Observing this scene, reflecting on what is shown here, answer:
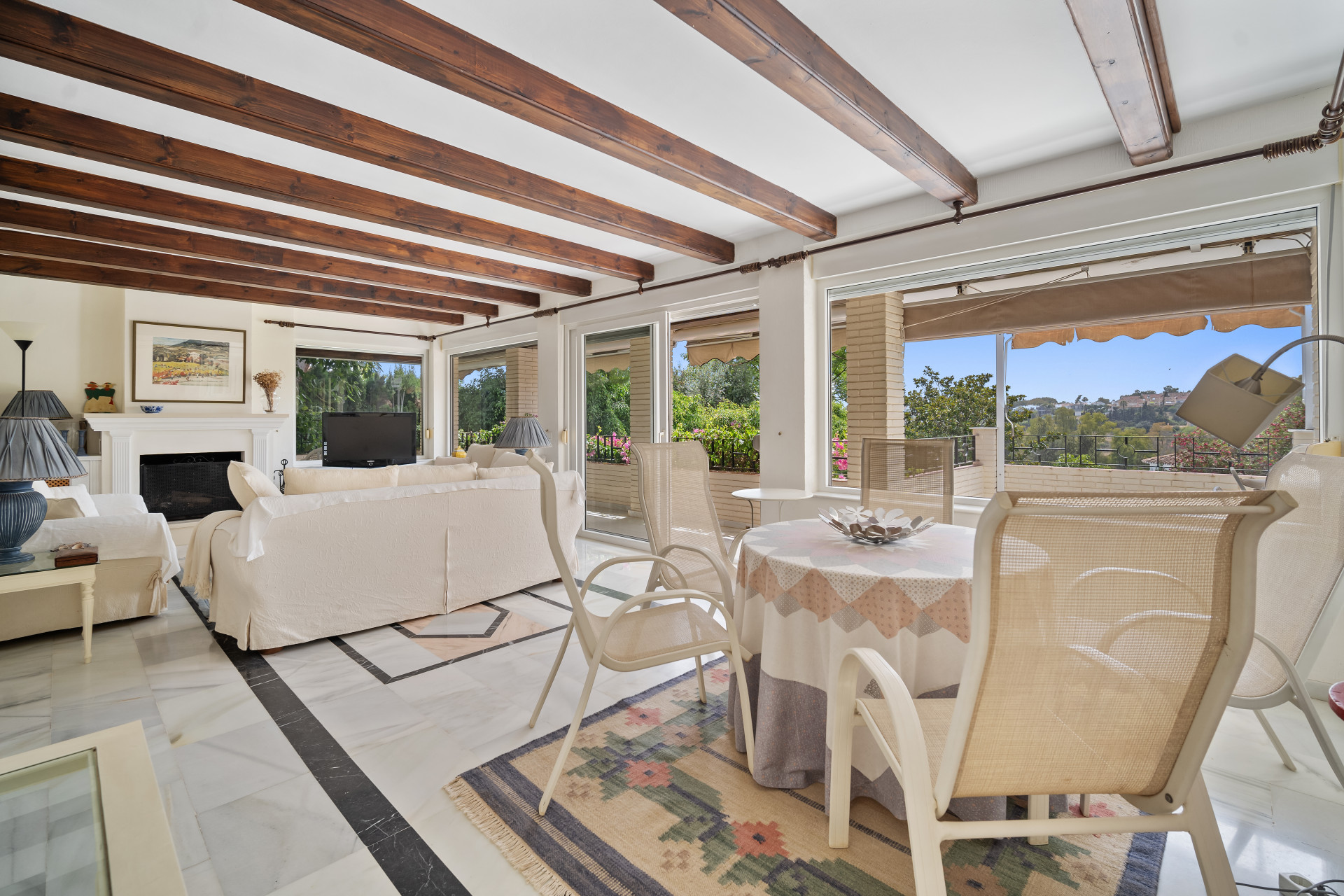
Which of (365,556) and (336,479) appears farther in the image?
(336,479)

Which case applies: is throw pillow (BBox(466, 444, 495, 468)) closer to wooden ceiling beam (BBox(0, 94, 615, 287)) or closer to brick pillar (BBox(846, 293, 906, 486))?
wooden ceiling beam (BBox(0, 94, 615, 287))

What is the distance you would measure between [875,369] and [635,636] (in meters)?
3.30

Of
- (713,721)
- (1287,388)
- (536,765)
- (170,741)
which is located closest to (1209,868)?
(1287,388)

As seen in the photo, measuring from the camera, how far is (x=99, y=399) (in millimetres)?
5676

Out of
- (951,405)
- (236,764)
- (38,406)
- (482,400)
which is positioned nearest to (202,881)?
(236,764)

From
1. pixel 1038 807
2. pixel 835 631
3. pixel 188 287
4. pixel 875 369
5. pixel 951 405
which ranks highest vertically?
pixel 188 287

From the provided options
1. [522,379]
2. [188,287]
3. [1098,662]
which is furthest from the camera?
[522,379]

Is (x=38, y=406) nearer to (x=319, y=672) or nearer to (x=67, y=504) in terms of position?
(x=67, y=504)

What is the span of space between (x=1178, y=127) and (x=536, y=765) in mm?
3890

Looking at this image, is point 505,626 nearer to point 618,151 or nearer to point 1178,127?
point 618,151

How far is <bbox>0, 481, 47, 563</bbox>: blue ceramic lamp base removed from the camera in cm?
268

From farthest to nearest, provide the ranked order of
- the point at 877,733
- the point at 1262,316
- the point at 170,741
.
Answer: the point at 1262,316, the point at 170,741, the point at 877,733

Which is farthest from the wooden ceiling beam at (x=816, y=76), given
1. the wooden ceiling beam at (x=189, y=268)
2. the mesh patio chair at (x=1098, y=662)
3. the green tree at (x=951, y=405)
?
the wooden ceiling beam at (x=189, y=268)

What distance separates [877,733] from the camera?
1.20 metres
